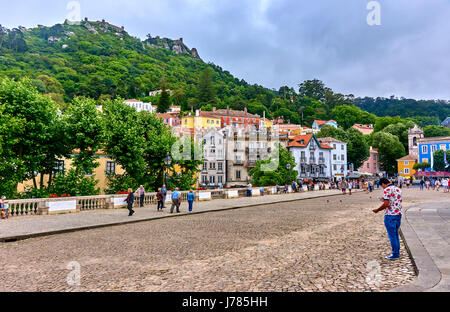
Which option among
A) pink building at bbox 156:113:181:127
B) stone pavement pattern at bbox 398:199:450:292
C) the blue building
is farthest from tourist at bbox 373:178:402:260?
pink building at bbox 156:113:181:127

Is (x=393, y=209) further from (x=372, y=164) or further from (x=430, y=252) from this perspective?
(x=372, y=164)

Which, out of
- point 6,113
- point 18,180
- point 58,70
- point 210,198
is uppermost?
point 58,70

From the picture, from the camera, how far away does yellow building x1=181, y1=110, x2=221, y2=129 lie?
109444 millimetres

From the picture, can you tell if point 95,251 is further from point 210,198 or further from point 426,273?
point 210,198

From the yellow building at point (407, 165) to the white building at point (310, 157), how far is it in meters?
22.8

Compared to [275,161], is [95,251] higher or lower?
lower

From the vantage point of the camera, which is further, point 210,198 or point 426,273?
point 210,198

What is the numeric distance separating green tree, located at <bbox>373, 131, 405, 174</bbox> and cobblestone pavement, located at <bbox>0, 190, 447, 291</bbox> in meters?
90.7

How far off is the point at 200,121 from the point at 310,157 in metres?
45.0

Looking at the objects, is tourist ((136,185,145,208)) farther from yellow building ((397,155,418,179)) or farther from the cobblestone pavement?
yellow building ((397,155,418,179))

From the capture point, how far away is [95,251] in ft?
31.4

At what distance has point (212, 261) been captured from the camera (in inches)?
315

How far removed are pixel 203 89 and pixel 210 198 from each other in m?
123
